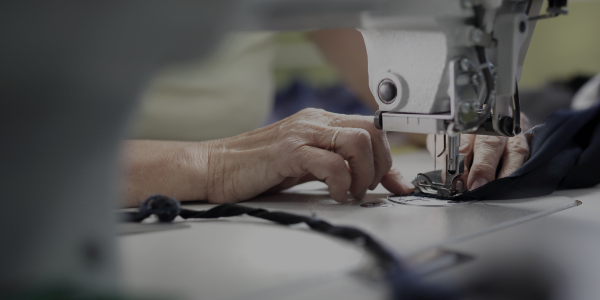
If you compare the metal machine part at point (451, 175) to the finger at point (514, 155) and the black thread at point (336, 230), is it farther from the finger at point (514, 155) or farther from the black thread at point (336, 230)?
the black thread at point (336, 230)

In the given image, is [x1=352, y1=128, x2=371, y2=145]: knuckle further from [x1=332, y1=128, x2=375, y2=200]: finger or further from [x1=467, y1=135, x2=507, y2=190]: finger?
[x1=467, y1=135, x2=507, y2=190]: finger

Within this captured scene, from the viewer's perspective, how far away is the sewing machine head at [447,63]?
62 cm

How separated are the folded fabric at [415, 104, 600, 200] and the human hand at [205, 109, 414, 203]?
3.9 inches

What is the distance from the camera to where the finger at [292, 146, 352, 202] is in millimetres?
724

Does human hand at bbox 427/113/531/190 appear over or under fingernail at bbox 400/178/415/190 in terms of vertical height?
over

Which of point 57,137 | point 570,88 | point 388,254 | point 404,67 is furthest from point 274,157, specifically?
point 570,88

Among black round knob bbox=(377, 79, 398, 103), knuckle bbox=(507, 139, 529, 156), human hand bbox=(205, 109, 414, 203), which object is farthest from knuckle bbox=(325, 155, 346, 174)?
knuckle bbox=(507, 139, 529, 156)

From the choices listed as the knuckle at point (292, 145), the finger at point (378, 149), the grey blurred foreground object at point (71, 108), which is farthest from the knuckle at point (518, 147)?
the grey blurred foreground object at point (71, 108)

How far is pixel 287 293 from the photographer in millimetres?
409

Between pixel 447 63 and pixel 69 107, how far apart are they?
459mm

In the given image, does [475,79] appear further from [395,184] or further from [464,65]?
[395,184]

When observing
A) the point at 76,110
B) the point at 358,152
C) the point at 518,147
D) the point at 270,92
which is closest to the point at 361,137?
the point at 358,152

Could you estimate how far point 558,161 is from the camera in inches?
34.1

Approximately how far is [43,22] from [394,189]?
2.03ft
